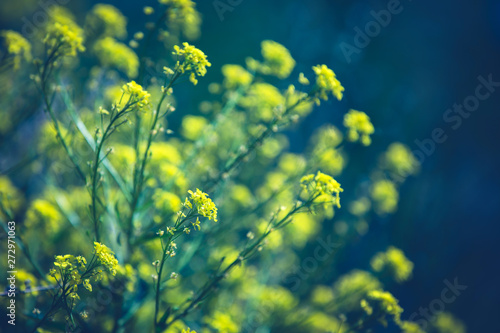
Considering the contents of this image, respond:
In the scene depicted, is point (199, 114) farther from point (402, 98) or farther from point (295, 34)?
point (402, 98)

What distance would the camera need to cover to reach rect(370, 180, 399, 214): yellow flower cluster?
13.6 ft

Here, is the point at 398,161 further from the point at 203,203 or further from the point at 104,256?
the point at 104,256

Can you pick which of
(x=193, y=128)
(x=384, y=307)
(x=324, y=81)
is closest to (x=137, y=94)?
(x=324, y=81)

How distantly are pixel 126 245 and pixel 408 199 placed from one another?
5733 millimetres

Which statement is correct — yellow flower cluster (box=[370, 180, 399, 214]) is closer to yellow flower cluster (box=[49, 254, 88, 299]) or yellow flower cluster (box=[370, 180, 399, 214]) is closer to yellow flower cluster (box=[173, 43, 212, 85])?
yellow flower cluster (box=[173, 43, 212, 85])

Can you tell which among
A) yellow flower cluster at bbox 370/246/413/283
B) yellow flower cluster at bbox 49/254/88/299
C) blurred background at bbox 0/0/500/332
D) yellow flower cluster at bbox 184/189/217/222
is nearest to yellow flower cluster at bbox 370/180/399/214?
yellow flower cluster at bbox 370/246/413/283

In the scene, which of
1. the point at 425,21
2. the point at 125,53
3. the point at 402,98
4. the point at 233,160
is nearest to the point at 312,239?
the point at 233,160

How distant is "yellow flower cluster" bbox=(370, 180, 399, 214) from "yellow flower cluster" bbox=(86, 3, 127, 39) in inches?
150

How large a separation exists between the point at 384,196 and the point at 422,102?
12.6 ft

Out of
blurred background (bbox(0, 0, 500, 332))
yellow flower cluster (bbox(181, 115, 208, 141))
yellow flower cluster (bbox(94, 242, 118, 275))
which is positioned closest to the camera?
yellow flower cluster (bbox(94, 242, 118, 275))

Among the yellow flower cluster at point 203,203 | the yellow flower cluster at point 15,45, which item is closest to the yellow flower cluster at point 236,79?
the yellow flower cluster at point 203,203

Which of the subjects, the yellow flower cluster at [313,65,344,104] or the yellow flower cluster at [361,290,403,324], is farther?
the yellow flower cluster at [361,290,403,324]

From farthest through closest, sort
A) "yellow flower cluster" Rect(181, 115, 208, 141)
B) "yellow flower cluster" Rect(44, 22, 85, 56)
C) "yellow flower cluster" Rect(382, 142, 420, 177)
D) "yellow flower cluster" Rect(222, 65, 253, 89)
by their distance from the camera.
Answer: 1. "yellow flower cluster" Rect(382, 142, 420, 177)
2. "yellow flower cluster" Rect(181, 115, 208, 141)
3. "yellow flower cluster" Rect(222, 65, 253, 89)
4. "yellow flower cluster" Rect(44, 22, 85, 56)

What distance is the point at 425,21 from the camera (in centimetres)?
676
